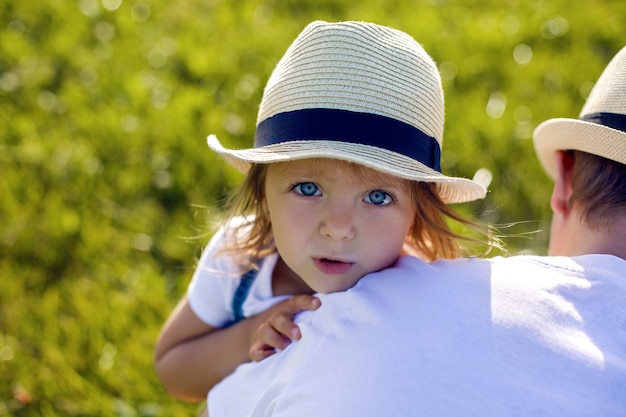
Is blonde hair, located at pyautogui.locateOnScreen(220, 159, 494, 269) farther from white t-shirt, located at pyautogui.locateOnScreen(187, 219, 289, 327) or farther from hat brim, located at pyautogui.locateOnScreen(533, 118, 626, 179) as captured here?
hat brim, located at pyautogui.locateOnScreen(533, 118, 626, 179)

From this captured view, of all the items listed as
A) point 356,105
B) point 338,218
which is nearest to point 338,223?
point 338,218

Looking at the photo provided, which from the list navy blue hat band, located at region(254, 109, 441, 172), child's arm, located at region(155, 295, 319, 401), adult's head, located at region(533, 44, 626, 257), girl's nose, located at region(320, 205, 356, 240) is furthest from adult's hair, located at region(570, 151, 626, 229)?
child's arm, located at region(155, 295, 319, 401)

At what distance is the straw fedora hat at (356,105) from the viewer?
162 centimetres

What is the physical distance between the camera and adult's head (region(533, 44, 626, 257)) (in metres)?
1.74

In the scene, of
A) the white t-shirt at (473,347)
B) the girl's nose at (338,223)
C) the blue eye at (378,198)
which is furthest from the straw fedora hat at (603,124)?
the girl's nose at (338,223)

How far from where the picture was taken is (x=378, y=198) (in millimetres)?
1690

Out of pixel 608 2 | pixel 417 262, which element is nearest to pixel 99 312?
pixel 417 262

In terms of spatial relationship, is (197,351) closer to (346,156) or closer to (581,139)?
(346,156)

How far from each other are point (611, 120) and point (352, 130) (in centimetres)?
65

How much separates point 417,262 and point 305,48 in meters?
0.54

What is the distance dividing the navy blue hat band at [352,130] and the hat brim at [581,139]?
1.40 feet

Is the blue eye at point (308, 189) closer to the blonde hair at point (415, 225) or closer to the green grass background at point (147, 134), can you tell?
the blonde hair at point (415, 225)

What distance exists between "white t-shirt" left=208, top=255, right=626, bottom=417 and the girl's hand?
0.15 m

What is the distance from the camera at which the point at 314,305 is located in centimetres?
164
